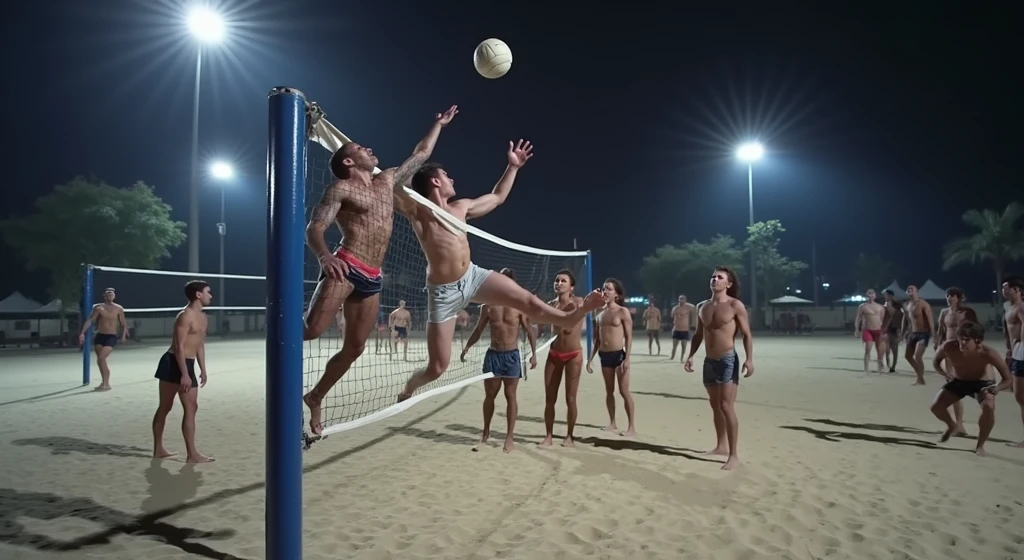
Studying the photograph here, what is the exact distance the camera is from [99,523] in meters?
4.34

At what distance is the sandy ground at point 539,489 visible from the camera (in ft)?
12.9

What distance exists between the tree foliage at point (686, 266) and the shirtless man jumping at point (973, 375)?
39.0m

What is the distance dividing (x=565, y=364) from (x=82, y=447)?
5622mm

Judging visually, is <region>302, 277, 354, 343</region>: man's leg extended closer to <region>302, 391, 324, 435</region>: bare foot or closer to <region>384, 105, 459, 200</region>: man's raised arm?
<region>302, 391, 324, 435</region>: bare foot

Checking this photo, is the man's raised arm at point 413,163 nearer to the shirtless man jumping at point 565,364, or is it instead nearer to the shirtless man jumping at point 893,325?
the shirtless man jumping at point 565,364

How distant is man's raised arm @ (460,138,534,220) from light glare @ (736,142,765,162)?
31.3 m

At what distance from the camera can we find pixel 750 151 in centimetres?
3291

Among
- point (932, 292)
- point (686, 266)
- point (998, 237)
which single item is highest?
point (998, 237)

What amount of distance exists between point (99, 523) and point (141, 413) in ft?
17.6

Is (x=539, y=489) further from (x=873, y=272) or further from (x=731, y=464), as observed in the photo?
(x=873, y=272)

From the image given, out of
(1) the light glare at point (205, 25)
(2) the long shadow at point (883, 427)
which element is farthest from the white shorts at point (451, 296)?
(1) the light glare at point (205, 25)

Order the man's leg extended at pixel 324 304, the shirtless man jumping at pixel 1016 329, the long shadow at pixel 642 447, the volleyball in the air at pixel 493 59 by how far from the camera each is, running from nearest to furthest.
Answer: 1. the man's leg extended at pixel 324 304
2. the volleyball in the air at pixel 493 59
3. the long shadow at pixel 642 447
4. the shirtless man jumping at pixel 1016 329

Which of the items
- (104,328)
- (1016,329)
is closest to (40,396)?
(104,328)

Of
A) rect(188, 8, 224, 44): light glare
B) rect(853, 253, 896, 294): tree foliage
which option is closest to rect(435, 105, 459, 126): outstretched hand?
rect(188, 8, 224, 44): light glare
